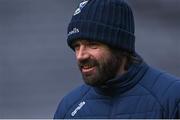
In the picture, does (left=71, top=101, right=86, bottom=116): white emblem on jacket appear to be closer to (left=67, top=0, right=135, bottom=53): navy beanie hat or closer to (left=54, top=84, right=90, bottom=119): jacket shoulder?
(left=54, top=84, right=90, bottom=119): jacket shoulder

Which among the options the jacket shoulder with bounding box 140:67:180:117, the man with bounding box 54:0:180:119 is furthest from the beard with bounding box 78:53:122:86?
the jacket shoulder with bounding box 140:67:180:117

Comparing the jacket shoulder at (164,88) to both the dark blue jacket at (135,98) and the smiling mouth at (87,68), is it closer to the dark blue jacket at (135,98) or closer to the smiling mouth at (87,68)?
the dark blue jacket at (135,98)

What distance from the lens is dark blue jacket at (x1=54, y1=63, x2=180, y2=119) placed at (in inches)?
99.0

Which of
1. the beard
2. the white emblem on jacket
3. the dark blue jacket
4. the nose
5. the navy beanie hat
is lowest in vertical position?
the white emblem on jacket

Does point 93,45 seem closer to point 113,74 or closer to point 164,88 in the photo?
point 113,74

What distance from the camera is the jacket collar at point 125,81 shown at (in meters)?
2.60

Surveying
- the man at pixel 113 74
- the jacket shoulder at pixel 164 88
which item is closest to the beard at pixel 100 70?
the man at pixel 113 74

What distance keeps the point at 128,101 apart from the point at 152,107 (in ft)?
0.31

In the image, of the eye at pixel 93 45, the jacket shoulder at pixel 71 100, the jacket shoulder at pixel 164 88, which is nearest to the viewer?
the jacket shoulder at pixel 164 88

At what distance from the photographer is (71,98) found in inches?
109

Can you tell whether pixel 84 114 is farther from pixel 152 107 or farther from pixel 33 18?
pixel 33 18

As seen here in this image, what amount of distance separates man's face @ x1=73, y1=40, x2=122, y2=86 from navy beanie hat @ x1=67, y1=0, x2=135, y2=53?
0.04m

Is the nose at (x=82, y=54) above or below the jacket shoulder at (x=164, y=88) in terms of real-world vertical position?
above

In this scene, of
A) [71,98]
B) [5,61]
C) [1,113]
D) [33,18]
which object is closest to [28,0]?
[33,18]
